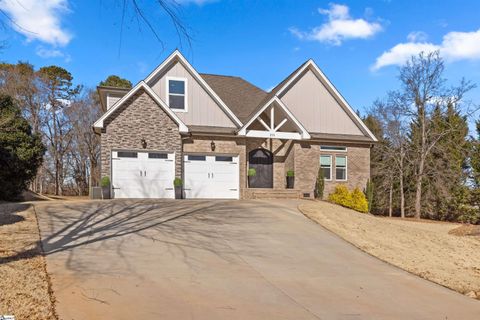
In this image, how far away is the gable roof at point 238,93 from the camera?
77.8 ft

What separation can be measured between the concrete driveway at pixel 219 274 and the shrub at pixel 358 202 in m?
8.30

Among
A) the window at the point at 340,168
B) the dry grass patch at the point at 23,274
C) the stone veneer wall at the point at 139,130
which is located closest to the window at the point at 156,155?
the stone veneer wall at the point at 139,130

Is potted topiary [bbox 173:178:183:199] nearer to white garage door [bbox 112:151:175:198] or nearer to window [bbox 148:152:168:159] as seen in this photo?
white garage door [bbox 112:151:175:198]

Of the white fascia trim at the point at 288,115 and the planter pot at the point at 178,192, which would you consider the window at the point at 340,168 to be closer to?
the white fascia trim at the point at 288,115

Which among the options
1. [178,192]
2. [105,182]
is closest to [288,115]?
[178,192]

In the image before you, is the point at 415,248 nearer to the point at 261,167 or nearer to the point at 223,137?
the point at 261,167

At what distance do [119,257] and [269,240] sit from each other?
13.9 feet

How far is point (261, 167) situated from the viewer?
72.2ft

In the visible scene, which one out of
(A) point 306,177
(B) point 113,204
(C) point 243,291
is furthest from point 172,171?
(C) point 243,291

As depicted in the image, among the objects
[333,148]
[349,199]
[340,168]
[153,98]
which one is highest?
[153,98]

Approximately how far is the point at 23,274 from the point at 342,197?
16.5 meters

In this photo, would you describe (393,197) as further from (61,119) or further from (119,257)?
(61,119)

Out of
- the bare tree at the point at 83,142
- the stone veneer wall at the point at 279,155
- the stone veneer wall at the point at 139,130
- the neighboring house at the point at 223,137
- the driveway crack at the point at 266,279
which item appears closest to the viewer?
the driveway crack at the point at 266,279

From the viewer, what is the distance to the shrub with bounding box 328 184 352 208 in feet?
66.4
